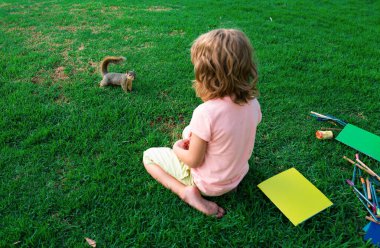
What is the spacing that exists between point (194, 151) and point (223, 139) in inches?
7.2

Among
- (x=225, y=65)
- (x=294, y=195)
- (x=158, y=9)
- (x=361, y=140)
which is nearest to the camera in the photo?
(x=225, y=65)

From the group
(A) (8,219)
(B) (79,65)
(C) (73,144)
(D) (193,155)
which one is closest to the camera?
(D) (193,155)

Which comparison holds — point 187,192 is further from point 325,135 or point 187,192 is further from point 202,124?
point 325,135

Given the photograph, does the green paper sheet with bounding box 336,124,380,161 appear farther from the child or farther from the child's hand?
the child's hand

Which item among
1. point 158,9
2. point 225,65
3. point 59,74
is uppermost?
point 225,65

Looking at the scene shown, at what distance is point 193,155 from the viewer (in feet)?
5.53

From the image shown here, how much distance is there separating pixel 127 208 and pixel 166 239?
13.5 inches

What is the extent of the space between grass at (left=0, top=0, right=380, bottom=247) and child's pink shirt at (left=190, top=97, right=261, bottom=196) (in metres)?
0.23

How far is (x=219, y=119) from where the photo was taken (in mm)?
1529

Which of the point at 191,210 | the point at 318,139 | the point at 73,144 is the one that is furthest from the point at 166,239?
the point at 318,139

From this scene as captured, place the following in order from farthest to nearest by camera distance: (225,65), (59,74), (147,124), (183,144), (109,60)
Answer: (59,74), (109,60), (147,124), (183,144), (225,65)

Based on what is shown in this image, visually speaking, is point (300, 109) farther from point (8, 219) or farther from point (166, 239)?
point (8, 219)

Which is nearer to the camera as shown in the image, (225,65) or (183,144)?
(225,65)

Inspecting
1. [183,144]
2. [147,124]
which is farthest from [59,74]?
[183,144]
